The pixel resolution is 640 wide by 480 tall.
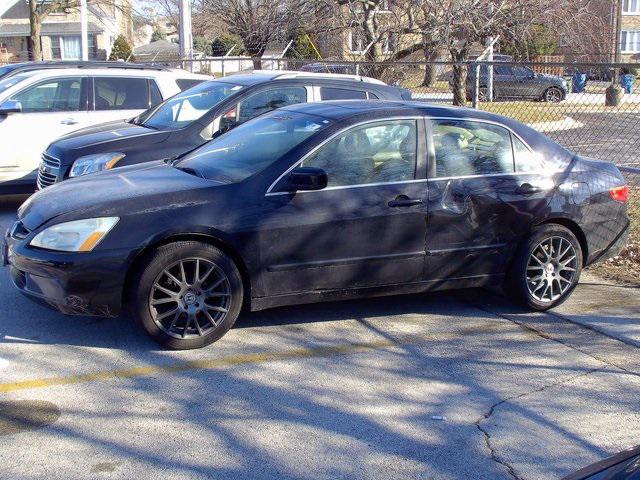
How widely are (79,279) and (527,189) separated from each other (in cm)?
355

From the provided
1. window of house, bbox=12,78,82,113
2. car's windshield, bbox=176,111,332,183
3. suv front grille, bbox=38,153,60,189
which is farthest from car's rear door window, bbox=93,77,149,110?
car's windshield, bbox=176,111,332,183

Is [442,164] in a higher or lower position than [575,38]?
lower

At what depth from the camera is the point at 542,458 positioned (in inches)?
173

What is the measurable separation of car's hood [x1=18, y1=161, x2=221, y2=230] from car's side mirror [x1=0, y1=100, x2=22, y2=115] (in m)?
4.66

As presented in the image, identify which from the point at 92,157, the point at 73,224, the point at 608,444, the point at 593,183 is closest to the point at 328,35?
the point at 92,157

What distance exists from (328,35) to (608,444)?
1745 cm

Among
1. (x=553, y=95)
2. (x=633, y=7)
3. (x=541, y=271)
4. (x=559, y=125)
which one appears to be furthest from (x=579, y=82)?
(x=633, y=7)

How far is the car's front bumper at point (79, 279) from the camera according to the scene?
5484mm

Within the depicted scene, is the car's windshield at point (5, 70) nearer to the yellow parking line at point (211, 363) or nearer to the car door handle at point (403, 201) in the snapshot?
the car door handle at point (403, 201)

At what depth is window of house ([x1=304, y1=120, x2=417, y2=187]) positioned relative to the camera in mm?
6207

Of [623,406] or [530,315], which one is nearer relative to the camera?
[623,406]

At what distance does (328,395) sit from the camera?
5133 millimetres

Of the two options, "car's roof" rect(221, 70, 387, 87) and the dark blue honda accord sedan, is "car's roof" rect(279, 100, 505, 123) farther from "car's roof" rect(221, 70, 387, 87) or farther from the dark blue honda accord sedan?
"car's roof" rect(221, 70, 387, 87)

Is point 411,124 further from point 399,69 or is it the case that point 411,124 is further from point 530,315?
point 399,69
